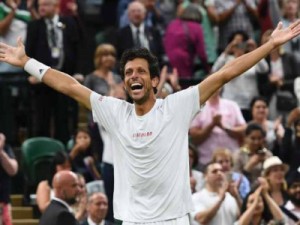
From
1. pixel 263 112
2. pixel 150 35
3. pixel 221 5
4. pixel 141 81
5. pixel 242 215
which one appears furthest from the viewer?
pixel 221 5

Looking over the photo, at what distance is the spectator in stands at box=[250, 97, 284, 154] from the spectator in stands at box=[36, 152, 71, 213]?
2.83 meters

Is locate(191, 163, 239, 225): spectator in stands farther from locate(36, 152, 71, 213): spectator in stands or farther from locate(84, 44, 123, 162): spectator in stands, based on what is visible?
locate(84, 44, 123, 162): spectator in stands

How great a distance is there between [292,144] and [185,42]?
3162mm

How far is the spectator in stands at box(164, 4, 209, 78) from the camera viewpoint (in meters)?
20.3

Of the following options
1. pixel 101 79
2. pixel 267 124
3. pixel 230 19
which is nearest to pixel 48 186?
pixel 101 79

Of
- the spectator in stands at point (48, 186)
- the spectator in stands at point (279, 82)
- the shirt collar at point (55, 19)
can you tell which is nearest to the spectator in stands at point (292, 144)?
the spectator in stands at point (279, 82)

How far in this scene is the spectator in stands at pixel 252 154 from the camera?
17016 millimetres

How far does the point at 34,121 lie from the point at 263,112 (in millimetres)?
3191

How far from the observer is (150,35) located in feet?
65.6

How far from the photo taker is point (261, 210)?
1538cm

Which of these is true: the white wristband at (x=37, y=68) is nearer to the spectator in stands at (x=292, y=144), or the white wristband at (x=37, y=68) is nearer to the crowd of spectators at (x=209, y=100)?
the crowd of spectators at (x=209, y=100)

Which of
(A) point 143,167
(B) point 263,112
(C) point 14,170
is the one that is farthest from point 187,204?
(B) point 263,112

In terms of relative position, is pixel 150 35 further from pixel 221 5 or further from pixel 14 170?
pixel 14 170

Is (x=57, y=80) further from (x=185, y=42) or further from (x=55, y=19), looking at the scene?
(x=185, y=42)
